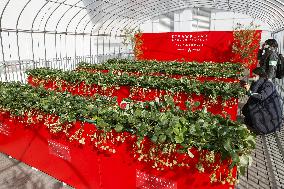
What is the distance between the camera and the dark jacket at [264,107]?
5773mm

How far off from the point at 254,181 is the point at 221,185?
2.09 meters

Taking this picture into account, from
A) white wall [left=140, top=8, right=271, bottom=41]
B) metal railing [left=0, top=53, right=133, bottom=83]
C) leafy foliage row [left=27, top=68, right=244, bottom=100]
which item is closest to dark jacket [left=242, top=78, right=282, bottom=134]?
leafy foliage row [left=27, top=68, right=244, bottom=100]

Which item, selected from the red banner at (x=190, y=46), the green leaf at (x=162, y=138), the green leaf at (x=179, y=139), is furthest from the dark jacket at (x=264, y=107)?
the red banner at (x=190, y=46)

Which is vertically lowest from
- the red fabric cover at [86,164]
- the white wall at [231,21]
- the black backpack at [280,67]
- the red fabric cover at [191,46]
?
the red fabric cover at [86,164]

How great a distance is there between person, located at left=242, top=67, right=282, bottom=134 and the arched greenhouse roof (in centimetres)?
1266

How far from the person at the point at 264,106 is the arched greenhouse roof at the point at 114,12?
499 inches

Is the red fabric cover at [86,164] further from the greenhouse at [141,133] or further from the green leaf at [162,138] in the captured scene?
the green leaf at [162,138]

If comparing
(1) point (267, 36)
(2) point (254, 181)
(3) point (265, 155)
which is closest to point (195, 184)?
(2) point (254, 181)

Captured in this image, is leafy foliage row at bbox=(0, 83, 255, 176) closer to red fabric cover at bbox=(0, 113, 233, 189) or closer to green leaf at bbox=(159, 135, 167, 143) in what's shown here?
green leaf at bbox=(159, 135, 167, 143)

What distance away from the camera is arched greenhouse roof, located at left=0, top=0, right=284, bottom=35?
1801 cm

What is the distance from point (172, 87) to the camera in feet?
25.4

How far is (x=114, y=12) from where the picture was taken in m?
20.2

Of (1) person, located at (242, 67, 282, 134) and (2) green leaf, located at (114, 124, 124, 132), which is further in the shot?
(1) person, located at (242, 67, 282, 134)

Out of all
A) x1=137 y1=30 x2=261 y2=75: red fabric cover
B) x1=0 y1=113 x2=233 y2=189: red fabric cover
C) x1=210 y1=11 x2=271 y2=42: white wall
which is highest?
x1=210 y1=11 x2=271 y2=42: white wall
